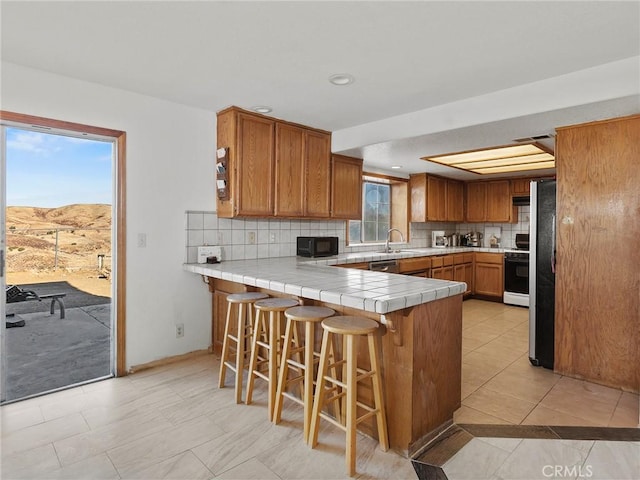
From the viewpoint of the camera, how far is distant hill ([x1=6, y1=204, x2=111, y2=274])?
108 inches

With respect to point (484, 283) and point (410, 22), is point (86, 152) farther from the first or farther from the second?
point (484, 283)

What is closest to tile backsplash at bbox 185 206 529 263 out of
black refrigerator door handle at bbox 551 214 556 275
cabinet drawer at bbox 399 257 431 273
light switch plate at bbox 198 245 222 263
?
light switch plate at bbox 198 245 222 263

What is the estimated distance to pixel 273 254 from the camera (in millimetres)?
3914

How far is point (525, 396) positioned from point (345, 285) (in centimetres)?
162

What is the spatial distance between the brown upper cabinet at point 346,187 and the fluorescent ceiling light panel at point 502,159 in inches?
33.9

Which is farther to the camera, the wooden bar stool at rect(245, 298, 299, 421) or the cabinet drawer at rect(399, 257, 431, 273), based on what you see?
the cabinet drawer at rect(399, 257, 431, 273)

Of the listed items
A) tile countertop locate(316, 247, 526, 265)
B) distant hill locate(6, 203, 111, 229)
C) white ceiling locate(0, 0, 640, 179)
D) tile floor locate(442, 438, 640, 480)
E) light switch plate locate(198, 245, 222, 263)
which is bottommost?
tile floor locate(442, 438, 640, 480)

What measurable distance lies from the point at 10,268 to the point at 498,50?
3665mm

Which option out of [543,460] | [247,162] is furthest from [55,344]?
[543,460]

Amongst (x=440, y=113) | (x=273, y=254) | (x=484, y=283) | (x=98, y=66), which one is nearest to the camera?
(x=98, y=66)

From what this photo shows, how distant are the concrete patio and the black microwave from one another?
2.04 m

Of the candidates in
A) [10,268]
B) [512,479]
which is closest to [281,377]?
[512,479]

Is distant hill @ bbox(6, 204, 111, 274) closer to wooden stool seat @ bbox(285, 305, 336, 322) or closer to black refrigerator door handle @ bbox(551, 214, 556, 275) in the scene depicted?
wooden stool seat @ bbox(285, 305, 336, 322)

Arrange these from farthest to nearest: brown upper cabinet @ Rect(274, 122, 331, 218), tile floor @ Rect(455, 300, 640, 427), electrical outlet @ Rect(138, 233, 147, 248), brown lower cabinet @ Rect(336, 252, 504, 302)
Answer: brown lower cabinet @ Rect(336, 252, 504, 302)
brown upper cabinet @ Rect(274, 122, 331, 218)
electrical outlet @ Rect(138, 233, 147, 248)
tile floor @ Rect(455, 300, 640, 427)
